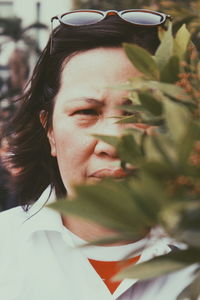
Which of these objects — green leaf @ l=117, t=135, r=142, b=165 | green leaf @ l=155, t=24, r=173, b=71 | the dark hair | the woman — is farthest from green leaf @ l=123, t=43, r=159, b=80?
the dark hair

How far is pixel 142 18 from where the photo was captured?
4.51ft

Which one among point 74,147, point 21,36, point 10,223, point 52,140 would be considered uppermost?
point 74,147

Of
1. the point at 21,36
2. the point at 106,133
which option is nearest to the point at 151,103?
the point at 106,133

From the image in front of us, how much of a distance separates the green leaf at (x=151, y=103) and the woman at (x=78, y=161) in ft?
1.62

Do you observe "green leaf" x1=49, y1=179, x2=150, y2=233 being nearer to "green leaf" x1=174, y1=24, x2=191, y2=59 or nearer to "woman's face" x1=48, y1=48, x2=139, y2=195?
"green leaf" x1=174, y1=24, x2=191, y2=59

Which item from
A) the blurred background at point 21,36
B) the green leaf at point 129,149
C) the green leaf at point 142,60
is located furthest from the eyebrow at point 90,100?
the blurred background at point 21,36

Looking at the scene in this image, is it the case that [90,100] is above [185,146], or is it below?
below

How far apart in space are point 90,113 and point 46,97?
0.29 meters

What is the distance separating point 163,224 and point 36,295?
2.83ft

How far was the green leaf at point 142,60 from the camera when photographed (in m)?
0.70

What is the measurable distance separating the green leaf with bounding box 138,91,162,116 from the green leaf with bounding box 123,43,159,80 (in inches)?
2.1

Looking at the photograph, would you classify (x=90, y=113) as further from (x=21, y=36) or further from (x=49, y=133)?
(x=21, y=36)

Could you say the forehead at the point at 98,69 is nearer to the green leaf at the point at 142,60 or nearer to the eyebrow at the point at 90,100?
the eyebrow at the point at 90,100

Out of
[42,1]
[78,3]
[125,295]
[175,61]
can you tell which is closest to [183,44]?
[175,61]
